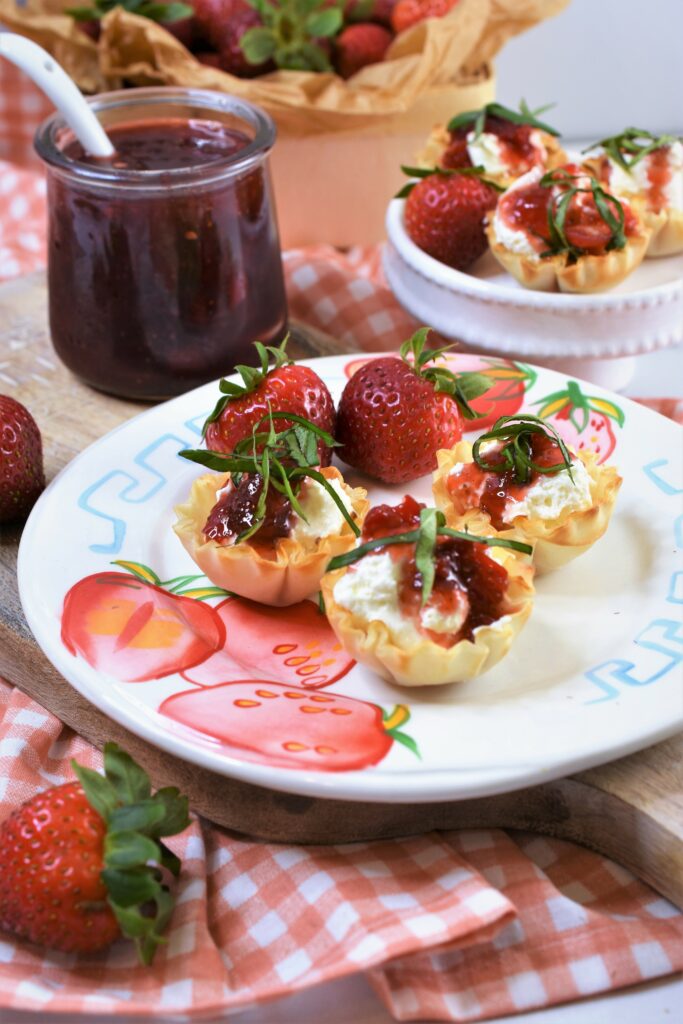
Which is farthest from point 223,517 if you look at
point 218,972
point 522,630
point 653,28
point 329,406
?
point 653,28

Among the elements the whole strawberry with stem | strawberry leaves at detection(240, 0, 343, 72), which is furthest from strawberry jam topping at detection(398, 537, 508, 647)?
strawberry leaves at detection(240, 0, 343, 72)

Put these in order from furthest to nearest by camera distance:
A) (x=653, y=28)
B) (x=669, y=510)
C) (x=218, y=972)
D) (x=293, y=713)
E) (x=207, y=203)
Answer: (x=653, y=28) → (x=207, y=203) → (x=669, y=510) → (x=293, y=713) → (x=218, y=972)

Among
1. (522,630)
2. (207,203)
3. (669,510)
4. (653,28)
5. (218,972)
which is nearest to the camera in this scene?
(218,972)

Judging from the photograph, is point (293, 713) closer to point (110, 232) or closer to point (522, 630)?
point (522, 630)

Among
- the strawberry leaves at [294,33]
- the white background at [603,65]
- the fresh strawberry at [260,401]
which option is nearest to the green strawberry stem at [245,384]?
the fresh strawberry at [260,401]

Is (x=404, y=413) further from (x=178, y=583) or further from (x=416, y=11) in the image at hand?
(x=416, y=11)

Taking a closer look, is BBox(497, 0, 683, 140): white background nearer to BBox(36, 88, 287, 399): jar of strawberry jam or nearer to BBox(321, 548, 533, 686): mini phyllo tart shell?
BBox(36, 88, 287, 399): jar of strawberry jam
